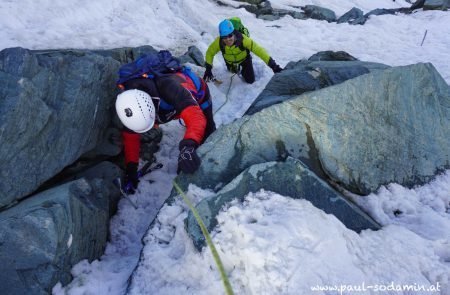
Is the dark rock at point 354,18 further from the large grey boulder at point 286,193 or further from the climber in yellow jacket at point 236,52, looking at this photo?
the large grey boulder at point 286,193

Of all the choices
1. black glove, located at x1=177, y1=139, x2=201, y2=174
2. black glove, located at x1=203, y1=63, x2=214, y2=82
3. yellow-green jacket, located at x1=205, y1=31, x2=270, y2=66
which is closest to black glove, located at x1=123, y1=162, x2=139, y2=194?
black glove, located at x1=177, y1=139, x2=201, y2=174

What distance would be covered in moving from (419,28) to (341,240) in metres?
12.0

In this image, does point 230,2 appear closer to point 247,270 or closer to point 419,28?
point 419,28

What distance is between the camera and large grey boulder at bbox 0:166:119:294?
348 cm

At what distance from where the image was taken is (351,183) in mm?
4070

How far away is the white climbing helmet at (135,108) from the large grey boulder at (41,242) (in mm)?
1112

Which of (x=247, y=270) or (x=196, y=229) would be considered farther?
(x=196, y=229)

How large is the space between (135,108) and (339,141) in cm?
247

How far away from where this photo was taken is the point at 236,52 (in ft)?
26.2

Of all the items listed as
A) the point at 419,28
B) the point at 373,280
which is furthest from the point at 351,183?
the point at 419,28

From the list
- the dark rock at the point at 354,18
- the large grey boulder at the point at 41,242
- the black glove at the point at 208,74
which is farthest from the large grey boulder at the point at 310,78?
the dark rock at the point at 354,18

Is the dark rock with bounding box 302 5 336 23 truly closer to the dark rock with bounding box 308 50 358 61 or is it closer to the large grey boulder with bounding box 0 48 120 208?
the dark rock with bounding box 308 50 358 61

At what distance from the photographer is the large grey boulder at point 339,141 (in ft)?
13.6

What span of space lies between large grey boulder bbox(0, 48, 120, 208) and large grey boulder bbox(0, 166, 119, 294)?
0.49 meters
